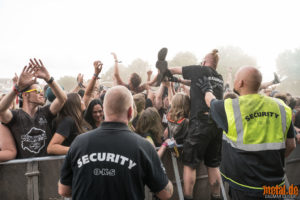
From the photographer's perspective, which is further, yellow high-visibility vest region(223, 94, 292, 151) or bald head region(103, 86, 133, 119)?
yellow high-visibility vest region(223, 94, 292, 151)

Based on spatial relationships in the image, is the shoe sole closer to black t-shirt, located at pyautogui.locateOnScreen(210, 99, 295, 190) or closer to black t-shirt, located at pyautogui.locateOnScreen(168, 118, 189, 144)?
black t-shirt, located at pyautogui.locateOnScreen(168, 118, 189, 144)

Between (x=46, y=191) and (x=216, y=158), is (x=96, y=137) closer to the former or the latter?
(x=46, y=191)

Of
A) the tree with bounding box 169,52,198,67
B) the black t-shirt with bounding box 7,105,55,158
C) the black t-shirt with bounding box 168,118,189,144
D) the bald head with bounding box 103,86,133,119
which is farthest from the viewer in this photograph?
the tree with bounding box 169,52,198,67

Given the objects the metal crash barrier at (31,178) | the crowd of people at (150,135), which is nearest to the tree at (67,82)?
the crowd of people at (150,135)

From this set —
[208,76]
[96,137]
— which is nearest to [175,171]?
[208,76]

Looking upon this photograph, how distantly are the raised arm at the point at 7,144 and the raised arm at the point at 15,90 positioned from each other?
0.15 m

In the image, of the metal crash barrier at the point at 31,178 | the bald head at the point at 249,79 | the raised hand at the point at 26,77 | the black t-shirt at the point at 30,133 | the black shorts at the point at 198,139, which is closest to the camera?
the bald head at the point at 249,79

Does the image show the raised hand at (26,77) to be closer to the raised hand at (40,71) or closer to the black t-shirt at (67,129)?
the raised hand at (40,71)

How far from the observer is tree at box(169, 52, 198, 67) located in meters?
39.6

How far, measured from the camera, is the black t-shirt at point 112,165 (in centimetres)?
142

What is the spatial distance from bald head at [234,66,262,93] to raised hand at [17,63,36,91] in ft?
8.78

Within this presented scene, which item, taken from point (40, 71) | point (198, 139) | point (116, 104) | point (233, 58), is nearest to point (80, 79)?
point (40, 71)

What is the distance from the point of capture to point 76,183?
149cm

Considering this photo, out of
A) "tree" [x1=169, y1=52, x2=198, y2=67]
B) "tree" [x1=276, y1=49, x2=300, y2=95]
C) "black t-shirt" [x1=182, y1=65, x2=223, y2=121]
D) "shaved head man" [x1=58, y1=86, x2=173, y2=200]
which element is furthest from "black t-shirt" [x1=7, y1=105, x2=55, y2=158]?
"tree" [x1=276, y1=49, x2=300, y2=95]
